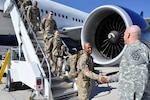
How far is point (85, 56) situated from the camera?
→ 362 cm

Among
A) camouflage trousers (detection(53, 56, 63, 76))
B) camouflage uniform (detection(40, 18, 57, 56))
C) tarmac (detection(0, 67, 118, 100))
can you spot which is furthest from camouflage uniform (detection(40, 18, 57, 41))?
tarmac (detection(0, 67, 118, 100))

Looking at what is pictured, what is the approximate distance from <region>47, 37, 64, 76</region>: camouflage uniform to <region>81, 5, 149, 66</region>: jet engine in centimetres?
107

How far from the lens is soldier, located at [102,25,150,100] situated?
194cm

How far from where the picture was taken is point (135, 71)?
1.97 metres

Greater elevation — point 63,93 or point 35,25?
point 35,25

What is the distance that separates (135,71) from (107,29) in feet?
16.4

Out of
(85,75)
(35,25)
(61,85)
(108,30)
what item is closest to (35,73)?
(61,85)

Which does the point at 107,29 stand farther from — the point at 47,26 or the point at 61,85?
the point at 61,85

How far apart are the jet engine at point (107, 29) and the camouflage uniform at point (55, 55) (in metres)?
1.07

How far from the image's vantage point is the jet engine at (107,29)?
6.18 meters

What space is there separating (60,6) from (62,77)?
8.50 meters

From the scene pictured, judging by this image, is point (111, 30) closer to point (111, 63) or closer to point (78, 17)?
point (111, 63)

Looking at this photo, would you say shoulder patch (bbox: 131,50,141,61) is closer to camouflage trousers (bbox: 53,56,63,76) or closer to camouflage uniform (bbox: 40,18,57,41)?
camouflage trousers (bbox: 53,56,63,76)

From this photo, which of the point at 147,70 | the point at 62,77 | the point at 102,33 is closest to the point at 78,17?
the point at 102,33
